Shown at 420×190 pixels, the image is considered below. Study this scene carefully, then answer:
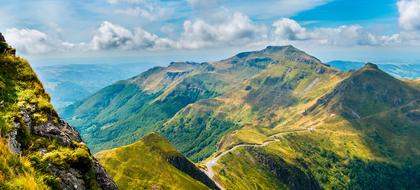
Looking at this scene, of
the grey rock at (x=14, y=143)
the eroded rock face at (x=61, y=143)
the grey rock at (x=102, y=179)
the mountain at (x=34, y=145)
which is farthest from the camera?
the grey rock at (x=102, y=179)

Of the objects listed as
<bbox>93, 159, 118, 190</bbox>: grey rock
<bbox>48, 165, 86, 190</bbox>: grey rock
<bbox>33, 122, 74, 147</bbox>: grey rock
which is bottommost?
<bbox>93, 159, 118, 190</bbox>: grey rock

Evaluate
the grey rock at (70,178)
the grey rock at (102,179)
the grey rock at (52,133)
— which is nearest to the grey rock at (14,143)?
the grey rock at (70,178)

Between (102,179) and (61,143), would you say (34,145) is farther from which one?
(102,179)

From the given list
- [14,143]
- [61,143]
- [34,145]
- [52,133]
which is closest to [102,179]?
[61,143]

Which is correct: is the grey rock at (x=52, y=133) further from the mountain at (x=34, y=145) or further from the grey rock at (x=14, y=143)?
the grey rock at (x=14, y=143)

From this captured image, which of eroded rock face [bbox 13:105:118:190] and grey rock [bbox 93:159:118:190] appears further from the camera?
grey rock [bbox 93:159:118:190]

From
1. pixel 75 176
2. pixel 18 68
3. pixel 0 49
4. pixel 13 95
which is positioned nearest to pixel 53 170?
pixel 75 176

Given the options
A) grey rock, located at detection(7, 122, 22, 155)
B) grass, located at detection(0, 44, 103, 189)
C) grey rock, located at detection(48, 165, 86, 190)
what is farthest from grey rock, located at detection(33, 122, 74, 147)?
grey rock, located at detection(48, 165, 86, 190)

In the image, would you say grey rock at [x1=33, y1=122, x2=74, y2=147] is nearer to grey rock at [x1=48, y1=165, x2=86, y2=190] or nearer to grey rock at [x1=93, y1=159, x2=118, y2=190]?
grey rock at [x1=93, y1=159, x2=118, y2=190]

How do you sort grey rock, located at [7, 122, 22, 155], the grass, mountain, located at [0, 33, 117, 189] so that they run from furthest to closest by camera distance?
grey rock, located at [7, 122, 22, 155] → mountain, located at [0, 33, 117, 189] → the grass

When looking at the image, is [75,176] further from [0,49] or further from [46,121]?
[0,49]
